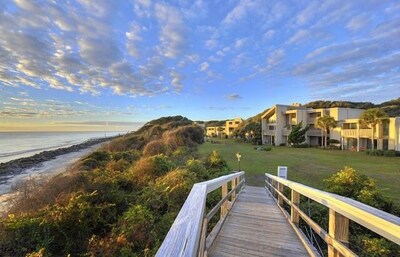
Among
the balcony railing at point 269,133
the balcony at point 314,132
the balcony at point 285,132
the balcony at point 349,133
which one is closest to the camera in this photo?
the balcony at point 349,133

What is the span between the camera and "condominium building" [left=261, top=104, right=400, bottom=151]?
2787 centimetres

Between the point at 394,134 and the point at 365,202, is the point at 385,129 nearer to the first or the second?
the point at 394,134

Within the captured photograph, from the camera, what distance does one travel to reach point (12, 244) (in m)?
4.82

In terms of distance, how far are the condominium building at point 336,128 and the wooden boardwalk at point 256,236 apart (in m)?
30.2

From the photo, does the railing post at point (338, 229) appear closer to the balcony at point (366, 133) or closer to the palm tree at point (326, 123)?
the balcony at point (366, 133)

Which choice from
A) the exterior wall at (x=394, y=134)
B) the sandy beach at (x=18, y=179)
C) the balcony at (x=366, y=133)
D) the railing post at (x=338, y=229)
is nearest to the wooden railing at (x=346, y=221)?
the railing post at (x=338, y=229)

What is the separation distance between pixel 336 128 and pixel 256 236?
37.0 metres

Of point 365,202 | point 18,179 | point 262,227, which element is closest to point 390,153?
point 365,202

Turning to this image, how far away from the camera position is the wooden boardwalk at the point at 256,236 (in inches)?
125

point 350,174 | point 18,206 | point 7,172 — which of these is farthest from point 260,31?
point 7,172

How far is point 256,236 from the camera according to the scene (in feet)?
12.2

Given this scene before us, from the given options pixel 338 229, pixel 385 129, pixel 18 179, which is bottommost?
pixel 18 179

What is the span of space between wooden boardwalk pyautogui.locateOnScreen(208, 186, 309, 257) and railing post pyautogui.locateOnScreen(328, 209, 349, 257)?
101 centimetres

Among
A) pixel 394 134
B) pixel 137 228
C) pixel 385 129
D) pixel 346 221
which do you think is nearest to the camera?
pixel 346 221
